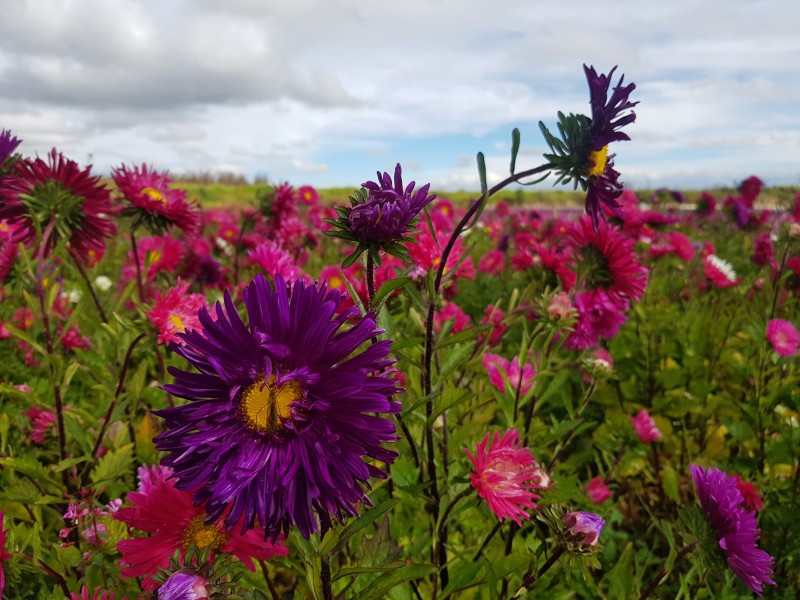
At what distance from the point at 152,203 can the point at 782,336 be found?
2.28m

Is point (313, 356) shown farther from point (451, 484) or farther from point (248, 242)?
point (248, 242)

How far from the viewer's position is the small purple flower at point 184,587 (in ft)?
2.08

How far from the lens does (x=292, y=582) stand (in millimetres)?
1562

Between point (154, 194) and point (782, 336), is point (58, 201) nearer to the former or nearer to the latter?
point (154, 194)

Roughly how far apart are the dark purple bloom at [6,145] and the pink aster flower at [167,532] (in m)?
0.95

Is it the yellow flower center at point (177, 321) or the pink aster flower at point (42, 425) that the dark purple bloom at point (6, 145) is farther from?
the pink aster flower at point (42, 425)

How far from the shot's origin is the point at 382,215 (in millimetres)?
760

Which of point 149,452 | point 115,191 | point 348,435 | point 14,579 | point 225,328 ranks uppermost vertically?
point 115,191

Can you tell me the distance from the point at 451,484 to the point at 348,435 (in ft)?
1.49

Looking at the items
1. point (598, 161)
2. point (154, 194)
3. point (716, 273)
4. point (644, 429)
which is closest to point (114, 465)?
point (154, 194)

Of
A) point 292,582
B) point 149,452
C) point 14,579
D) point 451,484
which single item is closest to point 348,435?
point 451,484

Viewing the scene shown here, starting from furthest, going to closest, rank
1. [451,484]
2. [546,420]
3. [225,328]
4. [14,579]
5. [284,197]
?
[284,197], [546,420], [451,484], [14,579], [225,328]

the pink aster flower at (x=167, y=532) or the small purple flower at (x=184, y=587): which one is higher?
the small purple flower at (x=184, y=587)

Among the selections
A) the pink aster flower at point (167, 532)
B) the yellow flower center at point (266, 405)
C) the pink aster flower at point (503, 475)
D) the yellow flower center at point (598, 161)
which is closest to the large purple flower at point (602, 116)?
the yellow flower center at point (598, 161)
